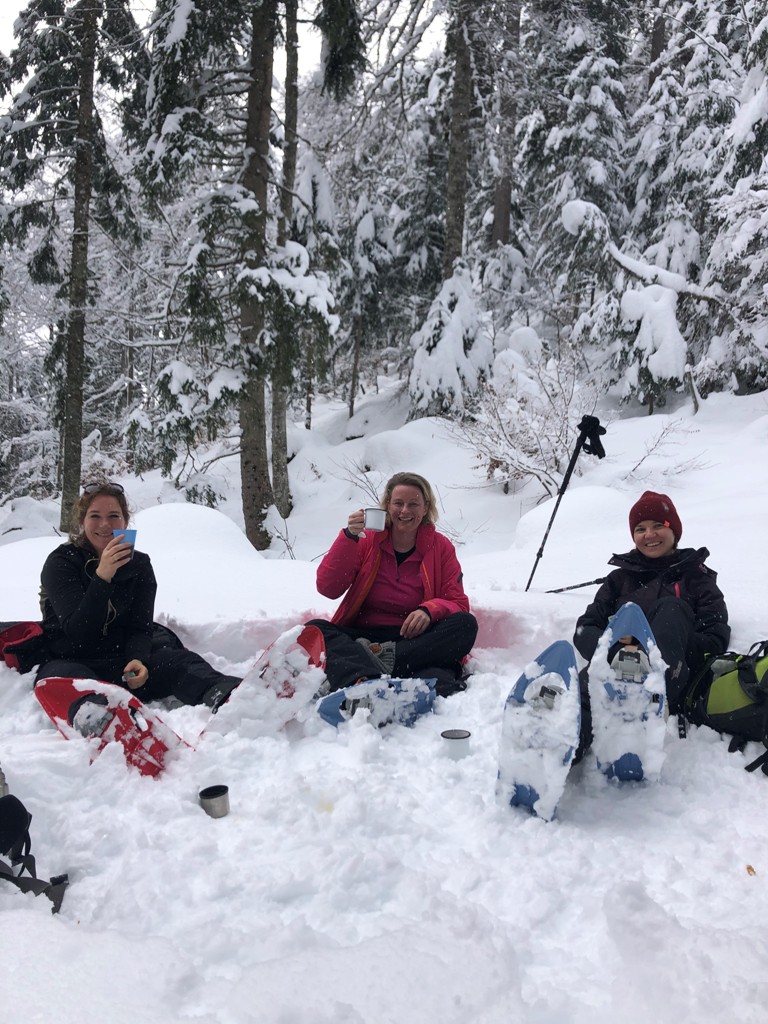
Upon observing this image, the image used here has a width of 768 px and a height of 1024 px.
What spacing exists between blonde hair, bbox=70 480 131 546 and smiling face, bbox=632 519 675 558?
260 cm

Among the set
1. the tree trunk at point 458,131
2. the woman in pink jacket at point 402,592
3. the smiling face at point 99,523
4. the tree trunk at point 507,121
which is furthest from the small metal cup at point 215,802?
the tree trunk at point 507,121

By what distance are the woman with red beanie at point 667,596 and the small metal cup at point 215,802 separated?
1.73 m

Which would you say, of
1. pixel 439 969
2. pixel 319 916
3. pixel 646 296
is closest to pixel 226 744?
pixel 319 916

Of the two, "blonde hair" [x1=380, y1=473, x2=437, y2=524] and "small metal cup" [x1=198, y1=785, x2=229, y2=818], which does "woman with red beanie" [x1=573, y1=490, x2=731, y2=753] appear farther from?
"small metal cup" [x1=198, y1=785, x2=229, y2=818]

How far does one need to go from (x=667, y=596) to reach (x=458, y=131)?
1143 centimetres

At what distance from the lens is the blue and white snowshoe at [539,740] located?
2090 millimetres

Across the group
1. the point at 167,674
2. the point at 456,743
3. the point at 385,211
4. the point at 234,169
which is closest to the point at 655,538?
the point at 456,743

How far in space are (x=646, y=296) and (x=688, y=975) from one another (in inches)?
456

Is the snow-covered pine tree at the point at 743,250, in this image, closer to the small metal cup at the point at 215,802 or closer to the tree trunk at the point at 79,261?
the tree trunk at the point at 79,261

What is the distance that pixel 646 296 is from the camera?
1127cm

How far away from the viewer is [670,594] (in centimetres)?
309

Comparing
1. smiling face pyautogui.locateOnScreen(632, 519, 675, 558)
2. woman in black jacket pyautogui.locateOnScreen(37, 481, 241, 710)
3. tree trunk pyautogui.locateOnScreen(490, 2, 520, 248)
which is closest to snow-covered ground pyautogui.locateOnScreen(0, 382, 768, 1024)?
woman in black jacket pyautogui.locateOnScreen(37, 481, 241, 710)

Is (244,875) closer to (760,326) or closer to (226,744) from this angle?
(226,744)

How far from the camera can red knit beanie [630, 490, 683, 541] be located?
3.20 meters
